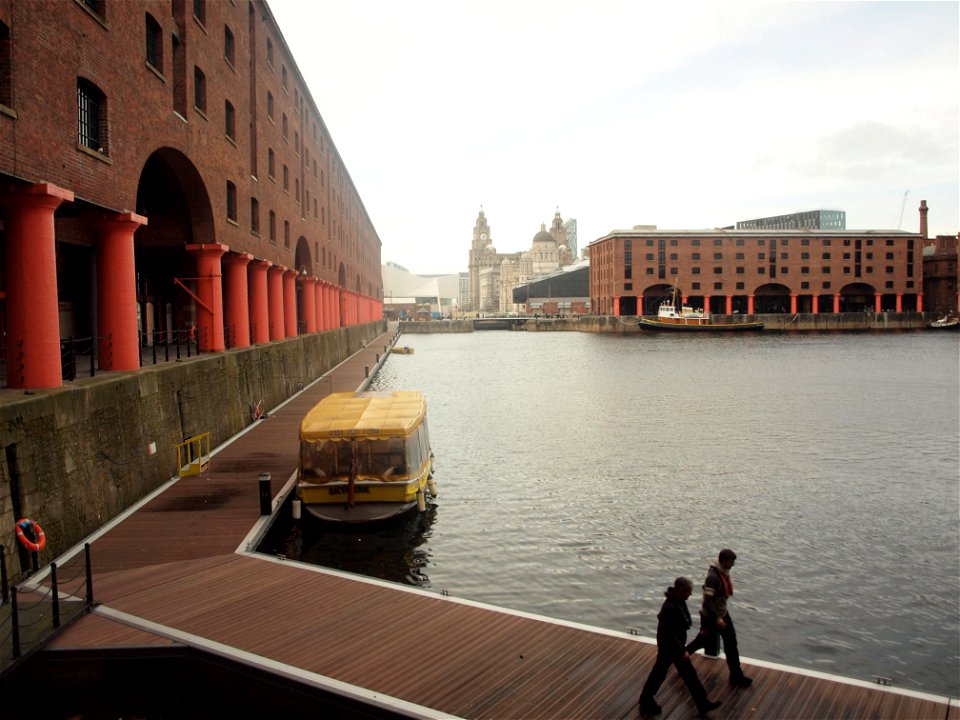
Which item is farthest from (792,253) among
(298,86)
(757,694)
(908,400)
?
(757,694)

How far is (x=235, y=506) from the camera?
18719 mm

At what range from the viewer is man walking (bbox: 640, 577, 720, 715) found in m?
9.78

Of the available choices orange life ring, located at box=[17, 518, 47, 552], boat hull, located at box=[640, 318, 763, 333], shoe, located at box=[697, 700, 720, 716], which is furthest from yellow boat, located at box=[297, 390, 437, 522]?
boat hull, located at box=[640, 318, 763, 333]

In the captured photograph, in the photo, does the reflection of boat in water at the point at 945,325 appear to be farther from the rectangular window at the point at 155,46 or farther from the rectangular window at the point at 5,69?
the rectangular window at the point at 5,69

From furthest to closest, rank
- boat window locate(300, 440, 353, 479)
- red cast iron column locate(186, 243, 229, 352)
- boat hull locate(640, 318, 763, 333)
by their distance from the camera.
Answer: boat hull locate(640, 318, 763, 333) → red cast iron column locate(186, 243, 229, 352) → boat window locate(300, 440, 353, 479)

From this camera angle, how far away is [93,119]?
64.2 feet

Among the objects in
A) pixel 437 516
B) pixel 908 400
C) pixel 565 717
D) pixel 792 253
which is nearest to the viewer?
pixel 565 717

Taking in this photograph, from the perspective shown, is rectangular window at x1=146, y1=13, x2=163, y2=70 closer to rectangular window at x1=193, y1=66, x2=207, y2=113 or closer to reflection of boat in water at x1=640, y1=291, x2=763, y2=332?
rectangular window at x1=193, y1=66, x2=207, y2=113

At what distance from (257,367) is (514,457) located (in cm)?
1205

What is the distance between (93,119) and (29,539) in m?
11.5

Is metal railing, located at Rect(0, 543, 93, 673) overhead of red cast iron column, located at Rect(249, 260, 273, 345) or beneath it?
beneath

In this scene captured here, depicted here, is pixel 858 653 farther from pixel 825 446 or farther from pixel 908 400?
pixel 908 400

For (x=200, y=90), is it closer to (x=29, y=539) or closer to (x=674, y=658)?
(x=29, y=539)

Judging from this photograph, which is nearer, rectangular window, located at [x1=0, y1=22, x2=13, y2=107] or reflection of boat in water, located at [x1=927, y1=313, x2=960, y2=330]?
rectangular window, located at [x1=0, y1=22, x2=13, y2=107]
